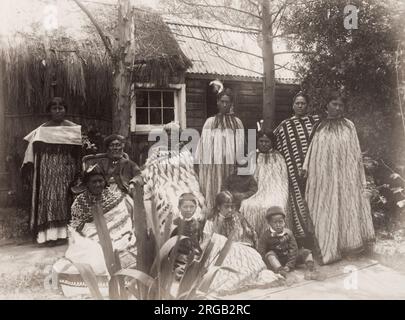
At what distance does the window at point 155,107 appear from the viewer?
19.4ft

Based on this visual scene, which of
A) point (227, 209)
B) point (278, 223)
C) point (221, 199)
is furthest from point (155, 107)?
point (278, 223)

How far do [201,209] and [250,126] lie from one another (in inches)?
59.1

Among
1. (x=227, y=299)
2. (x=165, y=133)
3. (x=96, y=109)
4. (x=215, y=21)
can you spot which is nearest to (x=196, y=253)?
(x=227, y=299)

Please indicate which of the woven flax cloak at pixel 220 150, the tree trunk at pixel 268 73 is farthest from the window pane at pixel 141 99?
the tree trunk at pixel 268 73

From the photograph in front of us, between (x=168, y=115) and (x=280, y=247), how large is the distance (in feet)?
8.60

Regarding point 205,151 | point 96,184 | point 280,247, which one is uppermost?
point 205,151

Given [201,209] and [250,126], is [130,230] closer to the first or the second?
[201,209]

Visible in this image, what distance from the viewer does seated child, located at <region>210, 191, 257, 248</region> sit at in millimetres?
4398

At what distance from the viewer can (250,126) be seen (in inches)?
218

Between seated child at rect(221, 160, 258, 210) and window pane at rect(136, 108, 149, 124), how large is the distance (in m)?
1.68

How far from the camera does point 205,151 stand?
4.96 meters

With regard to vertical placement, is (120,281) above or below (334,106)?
below

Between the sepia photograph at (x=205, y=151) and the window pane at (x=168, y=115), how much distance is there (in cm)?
2

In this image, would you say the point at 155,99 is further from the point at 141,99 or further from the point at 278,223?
the point at 278,223
